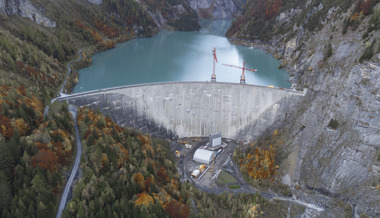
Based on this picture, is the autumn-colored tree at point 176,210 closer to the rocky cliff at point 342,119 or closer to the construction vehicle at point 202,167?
the construction vehicle at point 202,167

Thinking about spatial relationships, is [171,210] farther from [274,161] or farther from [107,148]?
[274,161]

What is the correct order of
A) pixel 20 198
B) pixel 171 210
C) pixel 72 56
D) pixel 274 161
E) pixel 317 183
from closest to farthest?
pixel 20 198 → pixel 171 210 → pixel 317 183 → pixel 274 161 → pixel 72 56

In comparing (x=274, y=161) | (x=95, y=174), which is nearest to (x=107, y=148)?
(x=95, y=174)

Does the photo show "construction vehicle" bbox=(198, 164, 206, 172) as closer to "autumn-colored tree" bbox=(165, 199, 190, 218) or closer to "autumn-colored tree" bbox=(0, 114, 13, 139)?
"autumn-colored tree" bbox=(165, 199, 190, 218)

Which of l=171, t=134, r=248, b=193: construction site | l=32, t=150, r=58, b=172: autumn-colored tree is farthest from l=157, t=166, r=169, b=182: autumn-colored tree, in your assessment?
l=32, t=150, r=58, b=172: autumn-colored tree

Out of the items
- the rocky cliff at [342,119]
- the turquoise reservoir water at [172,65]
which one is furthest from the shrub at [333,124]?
the turquoise reservoir water at [172,65]

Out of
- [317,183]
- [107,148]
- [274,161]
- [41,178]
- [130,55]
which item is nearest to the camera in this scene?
[41,178]
